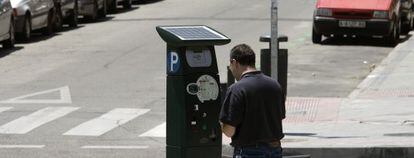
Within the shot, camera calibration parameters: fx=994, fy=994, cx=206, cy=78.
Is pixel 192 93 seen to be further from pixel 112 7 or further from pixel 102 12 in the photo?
pixel 112 7

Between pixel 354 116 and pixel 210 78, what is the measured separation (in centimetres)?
651

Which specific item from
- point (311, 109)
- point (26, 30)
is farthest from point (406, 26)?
point (311, 109)

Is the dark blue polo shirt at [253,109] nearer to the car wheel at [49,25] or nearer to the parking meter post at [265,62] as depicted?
the parking meter post at [265,62]

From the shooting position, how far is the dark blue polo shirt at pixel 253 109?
6.89 metres

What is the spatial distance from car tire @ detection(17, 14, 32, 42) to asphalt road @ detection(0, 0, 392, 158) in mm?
210

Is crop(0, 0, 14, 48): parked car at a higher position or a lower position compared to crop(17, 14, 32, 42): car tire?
higher

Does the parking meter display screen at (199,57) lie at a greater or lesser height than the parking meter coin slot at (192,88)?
greater

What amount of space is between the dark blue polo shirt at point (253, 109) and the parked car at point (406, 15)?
2079 cm

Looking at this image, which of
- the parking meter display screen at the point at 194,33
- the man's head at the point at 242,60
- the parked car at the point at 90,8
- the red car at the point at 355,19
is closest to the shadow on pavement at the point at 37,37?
the parked car at the point at 90,8

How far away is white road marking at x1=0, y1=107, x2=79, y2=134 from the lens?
13.5m

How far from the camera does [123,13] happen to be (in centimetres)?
3472

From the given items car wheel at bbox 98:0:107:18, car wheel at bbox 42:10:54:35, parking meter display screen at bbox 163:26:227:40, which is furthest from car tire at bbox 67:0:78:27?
parking meter display screen at bbox 163:26:227:40

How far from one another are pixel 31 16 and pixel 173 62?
58.4 ft

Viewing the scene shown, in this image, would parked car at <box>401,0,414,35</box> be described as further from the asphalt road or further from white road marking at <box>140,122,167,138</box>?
white road marking at <box>140,122,167,138</box>
